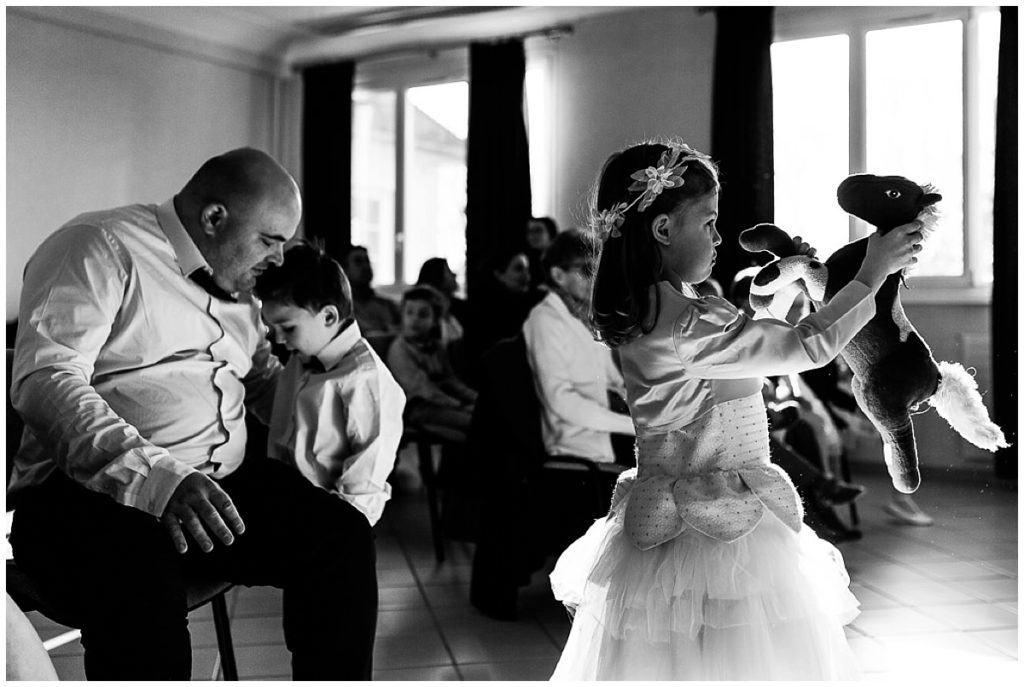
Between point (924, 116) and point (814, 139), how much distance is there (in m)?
0.60

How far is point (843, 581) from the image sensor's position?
56.4 inches

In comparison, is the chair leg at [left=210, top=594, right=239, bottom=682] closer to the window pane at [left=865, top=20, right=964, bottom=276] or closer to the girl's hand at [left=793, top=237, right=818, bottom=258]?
the girl's hand at [left=793, top=237, right=818, bottom=258]

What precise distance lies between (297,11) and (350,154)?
136 cm

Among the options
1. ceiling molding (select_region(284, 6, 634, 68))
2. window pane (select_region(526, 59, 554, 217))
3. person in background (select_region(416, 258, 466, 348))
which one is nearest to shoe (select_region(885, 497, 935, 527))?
person in background (select_region(416, 258, 466, 348))

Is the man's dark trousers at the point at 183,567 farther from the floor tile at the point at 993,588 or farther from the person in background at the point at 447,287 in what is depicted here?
the person in background at the point at 447,287

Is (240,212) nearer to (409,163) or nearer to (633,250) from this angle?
(633,250)

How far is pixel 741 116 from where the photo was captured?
3.87m

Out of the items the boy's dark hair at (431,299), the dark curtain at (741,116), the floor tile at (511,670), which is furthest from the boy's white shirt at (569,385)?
the boy's dark hair at (431,299)

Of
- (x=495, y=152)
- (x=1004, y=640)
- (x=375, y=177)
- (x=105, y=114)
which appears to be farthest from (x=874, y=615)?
(x=375, y=177)

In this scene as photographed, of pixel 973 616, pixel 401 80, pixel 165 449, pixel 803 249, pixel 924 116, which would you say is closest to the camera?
pixel 803 249

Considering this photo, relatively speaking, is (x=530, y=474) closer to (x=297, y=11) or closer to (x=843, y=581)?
(x=843, y=581)

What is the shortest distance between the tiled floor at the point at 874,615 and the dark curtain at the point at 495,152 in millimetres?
3750

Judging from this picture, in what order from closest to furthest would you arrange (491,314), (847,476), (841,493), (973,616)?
(973,616), (841,493), (847,476), (491,314)

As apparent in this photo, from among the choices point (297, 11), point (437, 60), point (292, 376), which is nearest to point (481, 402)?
point (292, 376)
